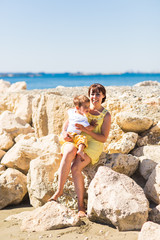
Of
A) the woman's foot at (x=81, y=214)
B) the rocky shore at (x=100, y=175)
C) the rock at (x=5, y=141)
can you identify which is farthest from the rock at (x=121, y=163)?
the rock at (x=5, y=141)

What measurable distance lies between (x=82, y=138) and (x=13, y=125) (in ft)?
13.0

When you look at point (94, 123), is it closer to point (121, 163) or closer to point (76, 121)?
point (76, 121)

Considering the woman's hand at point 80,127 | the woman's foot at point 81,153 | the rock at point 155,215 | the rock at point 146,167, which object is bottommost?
the rock at point 155,215

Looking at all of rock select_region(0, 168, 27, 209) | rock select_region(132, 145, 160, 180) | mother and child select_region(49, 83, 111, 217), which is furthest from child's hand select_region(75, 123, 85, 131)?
rock select_region(0, 168, 27, 209)

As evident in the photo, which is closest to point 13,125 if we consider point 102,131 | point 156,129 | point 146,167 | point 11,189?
point 11,189

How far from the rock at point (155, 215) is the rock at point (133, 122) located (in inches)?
80.9

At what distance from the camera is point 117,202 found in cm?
343

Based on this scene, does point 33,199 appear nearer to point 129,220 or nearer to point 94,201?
point 94,201

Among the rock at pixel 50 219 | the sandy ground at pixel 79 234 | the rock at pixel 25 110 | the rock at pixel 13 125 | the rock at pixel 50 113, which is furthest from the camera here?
the rock at pixel 25 110

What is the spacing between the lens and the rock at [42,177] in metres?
4.36

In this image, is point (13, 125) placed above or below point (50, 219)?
above

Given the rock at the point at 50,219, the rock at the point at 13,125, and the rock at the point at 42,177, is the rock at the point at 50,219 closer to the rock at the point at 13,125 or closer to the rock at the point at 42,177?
the rock at the point at 42,177

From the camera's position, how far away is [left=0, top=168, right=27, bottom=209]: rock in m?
5.01

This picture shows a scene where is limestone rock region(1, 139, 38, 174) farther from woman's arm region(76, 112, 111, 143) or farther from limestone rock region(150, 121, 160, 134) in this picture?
limestone rock region(150, 121, 160, 134)
